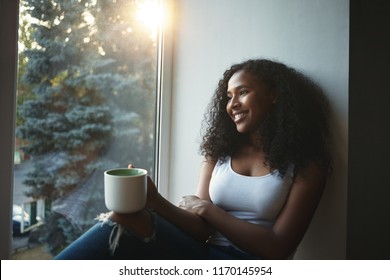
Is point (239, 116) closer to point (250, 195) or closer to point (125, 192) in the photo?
point (250, 195)

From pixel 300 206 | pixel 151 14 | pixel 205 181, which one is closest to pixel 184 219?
pixel 205 181

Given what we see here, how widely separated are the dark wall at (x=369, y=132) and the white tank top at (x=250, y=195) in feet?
0.50

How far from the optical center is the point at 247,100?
2.51 feet

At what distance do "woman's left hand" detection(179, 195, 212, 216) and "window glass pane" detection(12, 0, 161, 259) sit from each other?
0.26 meters

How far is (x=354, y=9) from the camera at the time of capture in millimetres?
664

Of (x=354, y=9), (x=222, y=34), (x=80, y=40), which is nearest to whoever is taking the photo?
(x=354, y=9)

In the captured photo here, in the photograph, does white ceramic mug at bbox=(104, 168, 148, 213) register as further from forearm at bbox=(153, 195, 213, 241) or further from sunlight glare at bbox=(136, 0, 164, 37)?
sunlight glare at bbox=(136, 0, 164, 37)

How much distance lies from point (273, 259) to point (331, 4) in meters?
0.57

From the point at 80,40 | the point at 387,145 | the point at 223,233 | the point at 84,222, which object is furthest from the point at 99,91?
the point at 387,145

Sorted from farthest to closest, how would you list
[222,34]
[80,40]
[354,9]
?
[222,34] < [80,40] < [354,9]

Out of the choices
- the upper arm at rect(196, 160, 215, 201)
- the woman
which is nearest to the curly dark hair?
the woman

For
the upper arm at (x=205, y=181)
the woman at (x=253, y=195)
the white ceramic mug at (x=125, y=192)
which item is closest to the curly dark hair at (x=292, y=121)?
the woman at (x=253, y=195)

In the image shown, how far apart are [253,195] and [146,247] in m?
0.26

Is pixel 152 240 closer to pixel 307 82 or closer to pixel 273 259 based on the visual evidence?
pixel 273 259
